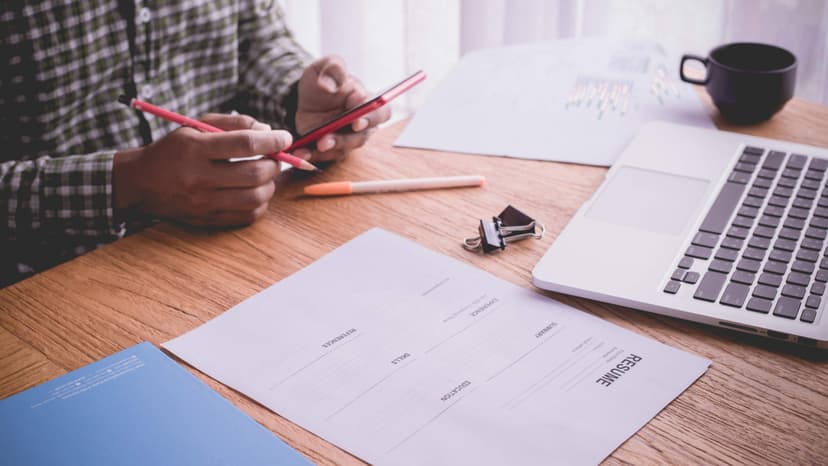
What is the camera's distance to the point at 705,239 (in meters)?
0.78

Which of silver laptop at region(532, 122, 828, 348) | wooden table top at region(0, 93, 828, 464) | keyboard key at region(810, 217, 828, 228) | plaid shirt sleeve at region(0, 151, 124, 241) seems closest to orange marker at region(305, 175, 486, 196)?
wooden table top at region(0, 93, 828, 464)

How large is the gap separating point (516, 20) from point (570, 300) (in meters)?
1.60

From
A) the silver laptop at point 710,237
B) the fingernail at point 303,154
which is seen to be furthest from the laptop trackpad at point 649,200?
the fingernail at point 303,154

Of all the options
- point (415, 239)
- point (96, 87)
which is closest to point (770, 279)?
point (415, 239)

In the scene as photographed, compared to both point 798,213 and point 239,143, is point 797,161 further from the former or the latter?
point 239,143

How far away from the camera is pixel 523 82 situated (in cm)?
118

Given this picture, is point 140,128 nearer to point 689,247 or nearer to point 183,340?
point 183,340

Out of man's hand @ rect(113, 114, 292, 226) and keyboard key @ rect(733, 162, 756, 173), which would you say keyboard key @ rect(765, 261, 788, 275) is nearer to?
keyboard key @ rect(733, 162, 756, 173)

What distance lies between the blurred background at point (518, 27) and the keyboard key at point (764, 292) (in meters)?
0.71

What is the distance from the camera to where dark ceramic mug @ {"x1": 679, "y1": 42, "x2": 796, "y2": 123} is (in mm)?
996

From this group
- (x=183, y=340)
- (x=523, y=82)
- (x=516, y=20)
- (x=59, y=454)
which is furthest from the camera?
(x=516, y=20)

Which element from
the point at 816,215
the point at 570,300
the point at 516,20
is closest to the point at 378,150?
the point at 570,300

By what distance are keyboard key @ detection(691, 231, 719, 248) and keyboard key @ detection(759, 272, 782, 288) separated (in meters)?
0.06

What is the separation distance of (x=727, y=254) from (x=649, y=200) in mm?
131
